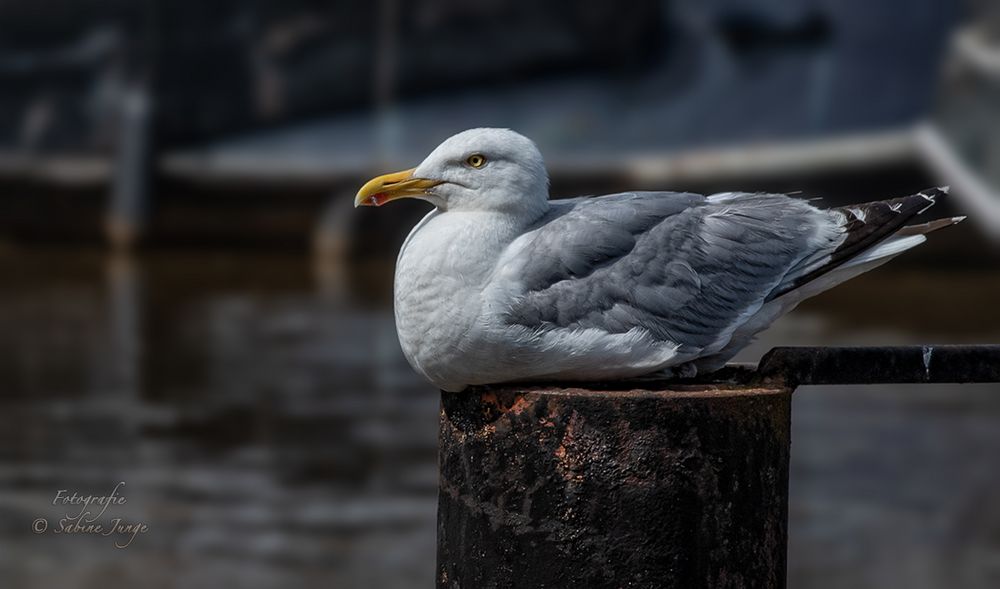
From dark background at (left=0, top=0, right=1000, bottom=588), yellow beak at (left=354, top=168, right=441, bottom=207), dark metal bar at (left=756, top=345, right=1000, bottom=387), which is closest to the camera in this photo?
dark metal bar at (left=756, top=345, right=1000, bottom=387)

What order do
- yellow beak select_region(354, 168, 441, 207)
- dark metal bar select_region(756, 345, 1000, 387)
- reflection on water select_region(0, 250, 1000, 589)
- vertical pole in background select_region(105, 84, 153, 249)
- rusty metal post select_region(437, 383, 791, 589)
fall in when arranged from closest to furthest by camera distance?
rusty metal post select_region(437, 383, 791, 589)
dark metal bar select_region(756, 345, 1000, 387)
yellow beak select_region(354, 168, 441, 207)
reflection on water select_region(0, 250, 1000, 589)
vertical pole in background select_region(105, 84, 153, 249)

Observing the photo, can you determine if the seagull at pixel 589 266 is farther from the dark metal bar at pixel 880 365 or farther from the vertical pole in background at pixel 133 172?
the vertical pole in background at pixel 133 172

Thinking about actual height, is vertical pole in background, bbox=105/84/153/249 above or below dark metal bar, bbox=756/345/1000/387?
above

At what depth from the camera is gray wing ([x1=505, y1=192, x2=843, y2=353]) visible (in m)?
2.62

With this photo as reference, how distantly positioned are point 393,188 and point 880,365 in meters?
0.94

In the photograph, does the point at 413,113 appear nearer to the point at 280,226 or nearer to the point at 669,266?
the point at 280,226

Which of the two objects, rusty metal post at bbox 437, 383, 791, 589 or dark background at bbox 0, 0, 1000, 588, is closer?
rusty metal post at bbox 437, 383, 791, 589

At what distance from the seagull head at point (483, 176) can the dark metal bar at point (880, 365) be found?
527mm

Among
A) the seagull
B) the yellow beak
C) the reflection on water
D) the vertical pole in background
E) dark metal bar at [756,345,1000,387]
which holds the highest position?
the vertical pole in background

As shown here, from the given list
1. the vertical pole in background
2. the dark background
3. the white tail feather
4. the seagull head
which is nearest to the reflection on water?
the dark background

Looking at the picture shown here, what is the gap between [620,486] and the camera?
8.10 ft

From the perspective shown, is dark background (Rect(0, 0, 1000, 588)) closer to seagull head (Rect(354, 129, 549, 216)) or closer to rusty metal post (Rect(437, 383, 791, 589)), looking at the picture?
seagull head (Rect(354, 129, 549, 216))

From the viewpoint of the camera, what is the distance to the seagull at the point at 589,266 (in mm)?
2562

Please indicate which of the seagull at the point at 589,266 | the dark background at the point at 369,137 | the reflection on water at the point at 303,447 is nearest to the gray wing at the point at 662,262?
the seagull at the point at 589,266
